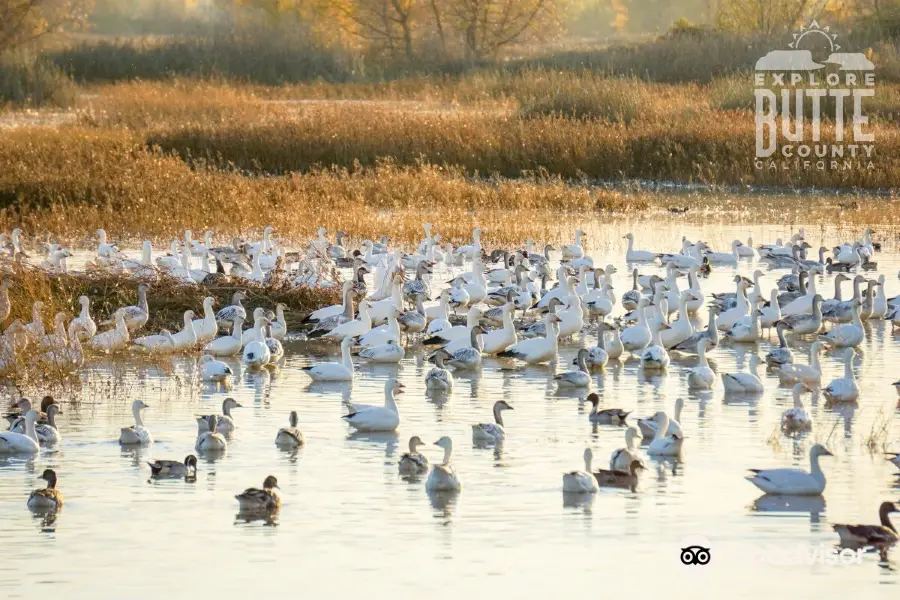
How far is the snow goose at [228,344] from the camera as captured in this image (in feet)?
49.2

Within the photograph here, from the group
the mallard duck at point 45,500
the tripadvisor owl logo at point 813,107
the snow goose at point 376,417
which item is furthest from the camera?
the tripadvisor owl logo at point 813,107

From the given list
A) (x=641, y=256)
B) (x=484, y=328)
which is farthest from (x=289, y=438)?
(x=641, y=256)

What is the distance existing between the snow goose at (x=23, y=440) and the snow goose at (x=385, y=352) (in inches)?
177

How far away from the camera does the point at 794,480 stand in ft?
32.5

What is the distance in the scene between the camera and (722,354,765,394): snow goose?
1346 cm

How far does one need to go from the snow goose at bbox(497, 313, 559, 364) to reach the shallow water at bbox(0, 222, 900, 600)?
0.90 m

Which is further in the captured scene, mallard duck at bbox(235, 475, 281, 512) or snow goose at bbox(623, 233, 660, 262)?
snow goose at bbox(623, 233, 660, 262)

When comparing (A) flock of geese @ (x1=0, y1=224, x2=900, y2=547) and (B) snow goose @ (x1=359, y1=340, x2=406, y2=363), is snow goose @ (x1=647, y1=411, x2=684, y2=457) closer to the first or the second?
(A) flock of geese @ (x1=0, y1=224, x2=900, y2=547)

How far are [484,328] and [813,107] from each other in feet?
65.1

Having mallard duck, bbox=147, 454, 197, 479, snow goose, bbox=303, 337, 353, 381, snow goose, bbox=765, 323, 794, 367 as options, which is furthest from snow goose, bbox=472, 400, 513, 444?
snow goose, bbox=765, 323, 794, 367

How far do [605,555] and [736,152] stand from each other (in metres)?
22.9

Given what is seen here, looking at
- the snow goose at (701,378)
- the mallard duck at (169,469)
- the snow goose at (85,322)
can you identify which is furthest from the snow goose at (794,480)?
the snow goose at (85,322)

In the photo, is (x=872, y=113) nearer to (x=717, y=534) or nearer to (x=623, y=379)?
(x=623, y=379)

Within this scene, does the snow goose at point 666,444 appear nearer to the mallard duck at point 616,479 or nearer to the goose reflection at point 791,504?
the mallard duck at point 616,479
